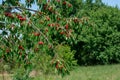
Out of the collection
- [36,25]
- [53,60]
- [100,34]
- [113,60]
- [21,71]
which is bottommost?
[113,60]

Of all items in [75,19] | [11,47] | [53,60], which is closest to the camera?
[53,60]

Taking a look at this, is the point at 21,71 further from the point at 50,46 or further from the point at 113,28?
the point at 113,28

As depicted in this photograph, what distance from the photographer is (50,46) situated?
16.3ft

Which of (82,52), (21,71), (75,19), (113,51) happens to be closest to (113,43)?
(113,51)

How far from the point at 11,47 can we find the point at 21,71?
4623 mm

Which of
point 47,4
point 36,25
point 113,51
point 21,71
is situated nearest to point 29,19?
point 36,25

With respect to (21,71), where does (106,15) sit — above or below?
below

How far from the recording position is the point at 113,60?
45.1 meters

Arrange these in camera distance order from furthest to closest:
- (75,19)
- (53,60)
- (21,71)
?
(21,71) → (75,19) → (53,60)

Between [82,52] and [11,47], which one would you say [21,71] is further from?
[82,52]

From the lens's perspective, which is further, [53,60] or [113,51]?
[113,51]

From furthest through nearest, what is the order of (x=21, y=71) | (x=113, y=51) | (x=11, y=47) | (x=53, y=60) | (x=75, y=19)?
(x=113, y=51)
(x=21, y=71)
(x=75, y=19)
(x=11, y=47)
(x=53, y=60)

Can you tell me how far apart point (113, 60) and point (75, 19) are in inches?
1580

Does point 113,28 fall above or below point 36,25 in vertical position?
below
